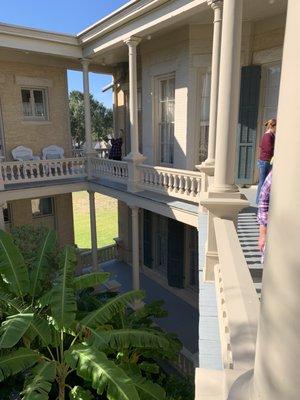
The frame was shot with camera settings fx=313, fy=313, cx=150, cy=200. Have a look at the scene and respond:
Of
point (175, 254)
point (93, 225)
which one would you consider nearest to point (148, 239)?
point (175, 254)

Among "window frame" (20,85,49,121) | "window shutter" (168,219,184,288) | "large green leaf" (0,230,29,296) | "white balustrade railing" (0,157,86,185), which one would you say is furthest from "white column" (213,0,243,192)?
"window frame" (20,85,49,121)

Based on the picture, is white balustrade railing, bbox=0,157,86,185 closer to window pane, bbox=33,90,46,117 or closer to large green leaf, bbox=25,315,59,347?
window pane, bbox=33,90,46,117

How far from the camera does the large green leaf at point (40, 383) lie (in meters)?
4.67

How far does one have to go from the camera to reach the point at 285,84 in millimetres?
910

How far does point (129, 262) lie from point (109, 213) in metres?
15.7

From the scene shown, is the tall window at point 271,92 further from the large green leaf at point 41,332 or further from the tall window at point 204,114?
the large green leaf at point 41,332

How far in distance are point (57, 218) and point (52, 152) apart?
10.1 ft

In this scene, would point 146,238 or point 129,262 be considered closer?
point 146,238

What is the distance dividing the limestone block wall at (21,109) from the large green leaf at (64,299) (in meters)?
8.11

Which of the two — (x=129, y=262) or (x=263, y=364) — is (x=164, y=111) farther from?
(x=263, y=364)

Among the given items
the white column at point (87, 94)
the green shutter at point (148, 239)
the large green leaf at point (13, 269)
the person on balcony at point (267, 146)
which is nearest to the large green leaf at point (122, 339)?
the large green leaf at point (13, 269)

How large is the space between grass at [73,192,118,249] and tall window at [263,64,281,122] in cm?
1458

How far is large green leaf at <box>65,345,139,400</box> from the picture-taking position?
439 centimetres

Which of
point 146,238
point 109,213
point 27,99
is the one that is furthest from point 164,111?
point 109,213
